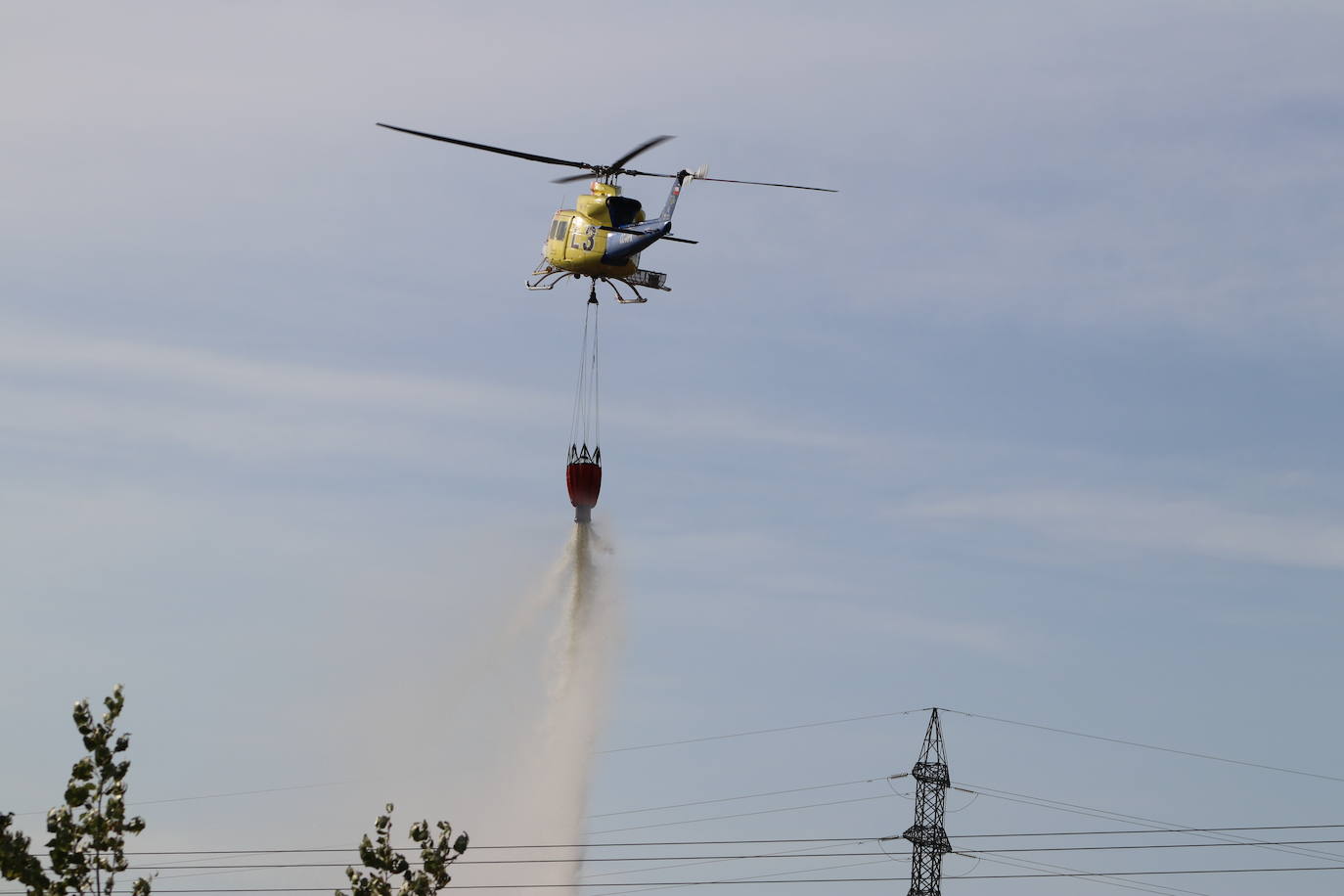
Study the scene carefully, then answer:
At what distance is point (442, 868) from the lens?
50.3 meters

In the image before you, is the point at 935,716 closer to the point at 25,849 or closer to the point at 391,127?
the point at 391,127

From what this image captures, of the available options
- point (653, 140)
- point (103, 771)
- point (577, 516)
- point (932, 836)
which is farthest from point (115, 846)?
point (932, 836)

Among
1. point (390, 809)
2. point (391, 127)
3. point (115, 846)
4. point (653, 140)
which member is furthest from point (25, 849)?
point (653, 140)

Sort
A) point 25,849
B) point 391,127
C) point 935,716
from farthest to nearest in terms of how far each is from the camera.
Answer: point 935,716, point 391,127, point 25,849

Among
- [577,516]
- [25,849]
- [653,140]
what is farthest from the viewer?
[577,516]

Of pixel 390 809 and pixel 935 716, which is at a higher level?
pixel 935 716

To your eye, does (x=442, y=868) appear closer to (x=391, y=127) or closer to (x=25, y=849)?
(x=25, y=849)

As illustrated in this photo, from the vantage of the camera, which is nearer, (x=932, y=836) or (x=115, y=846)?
(x=115, y=846)

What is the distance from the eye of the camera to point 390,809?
1907 inches

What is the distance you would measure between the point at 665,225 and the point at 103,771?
4790 cm

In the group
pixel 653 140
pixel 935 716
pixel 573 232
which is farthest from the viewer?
pixel 935 716

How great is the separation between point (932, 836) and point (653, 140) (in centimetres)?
3971

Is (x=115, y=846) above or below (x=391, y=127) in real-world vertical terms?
below

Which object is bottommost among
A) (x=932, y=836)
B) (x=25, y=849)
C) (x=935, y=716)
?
(x=25, y=849)
